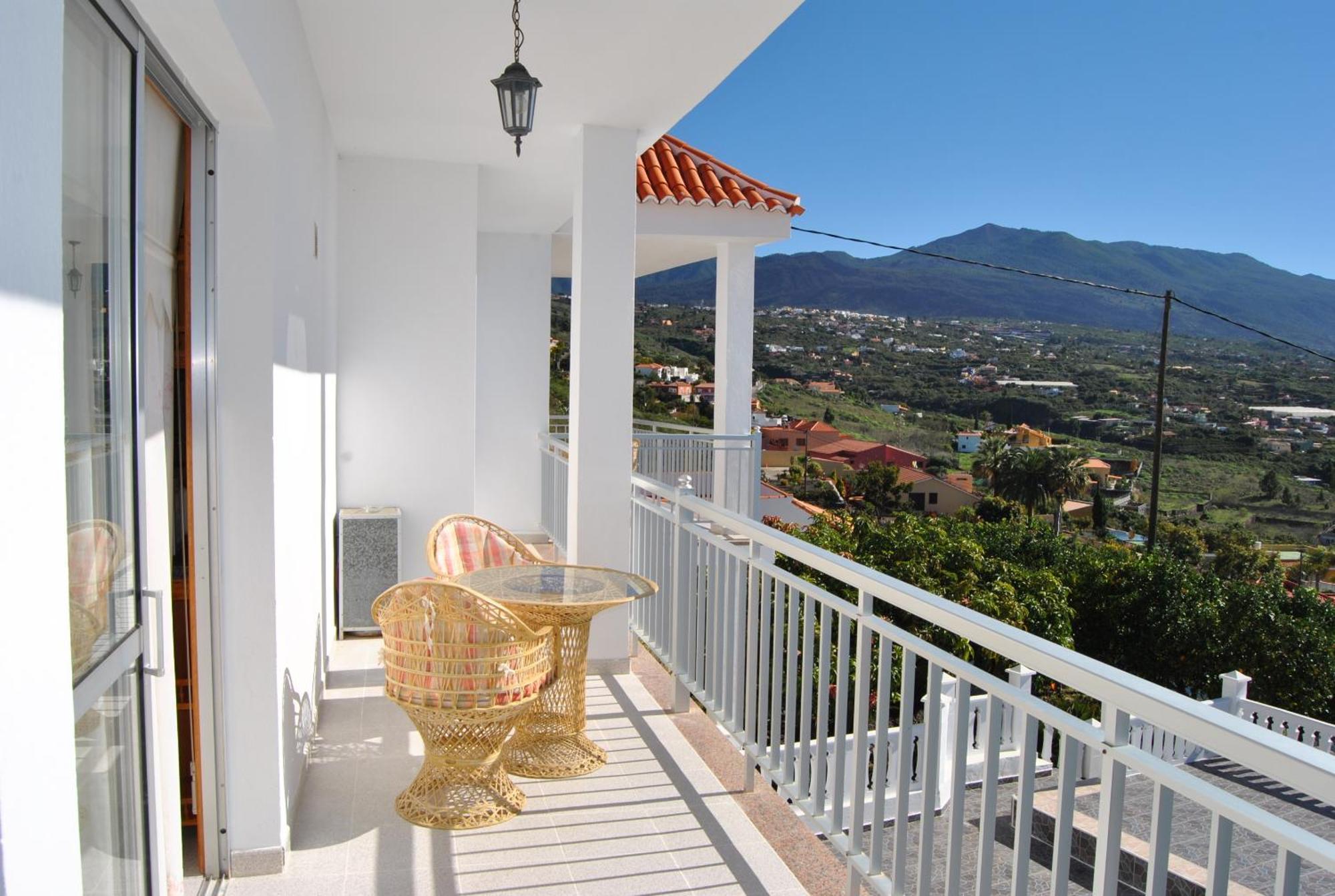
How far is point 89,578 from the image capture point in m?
1.67

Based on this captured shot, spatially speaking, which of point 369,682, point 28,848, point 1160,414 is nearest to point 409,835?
point 369,682

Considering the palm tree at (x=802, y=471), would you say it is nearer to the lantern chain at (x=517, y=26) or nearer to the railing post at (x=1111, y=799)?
the lantern chain at (x=517, y=26)

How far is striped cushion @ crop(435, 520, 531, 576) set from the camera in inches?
166

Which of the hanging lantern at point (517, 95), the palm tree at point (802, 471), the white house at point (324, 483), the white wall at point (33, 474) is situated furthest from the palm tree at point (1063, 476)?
the white wall at point (33, 474)

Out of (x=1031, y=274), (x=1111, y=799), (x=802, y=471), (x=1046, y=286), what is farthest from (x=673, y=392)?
(x=1046, y=286)

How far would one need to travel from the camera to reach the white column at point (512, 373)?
844 centimetres

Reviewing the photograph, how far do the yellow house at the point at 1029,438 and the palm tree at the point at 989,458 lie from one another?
393 mm

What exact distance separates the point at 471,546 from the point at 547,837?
1.55 metres

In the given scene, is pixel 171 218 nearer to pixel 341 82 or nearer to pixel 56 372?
pixel 56 372

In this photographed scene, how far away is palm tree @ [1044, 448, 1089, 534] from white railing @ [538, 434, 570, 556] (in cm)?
3754

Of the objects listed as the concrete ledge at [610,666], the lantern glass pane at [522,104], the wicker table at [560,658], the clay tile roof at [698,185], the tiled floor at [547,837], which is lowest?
the tiled floor at [547,837]

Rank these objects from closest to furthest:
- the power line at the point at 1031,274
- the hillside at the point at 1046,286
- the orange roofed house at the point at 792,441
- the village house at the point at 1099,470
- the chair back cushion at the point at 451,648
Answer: the chair back cushion at the point at 451,648
the power line at the point at 1031,274
the orange roofed house at the point at 792,441
the village house at the point at 1099,470
the hillside at the point at 1046,286

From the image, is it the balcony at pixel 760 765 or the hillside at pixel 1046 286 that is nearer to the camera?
the balcony at pixel 760 765

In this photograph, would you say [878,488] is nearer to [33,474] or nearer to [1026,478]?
[1026,478]
